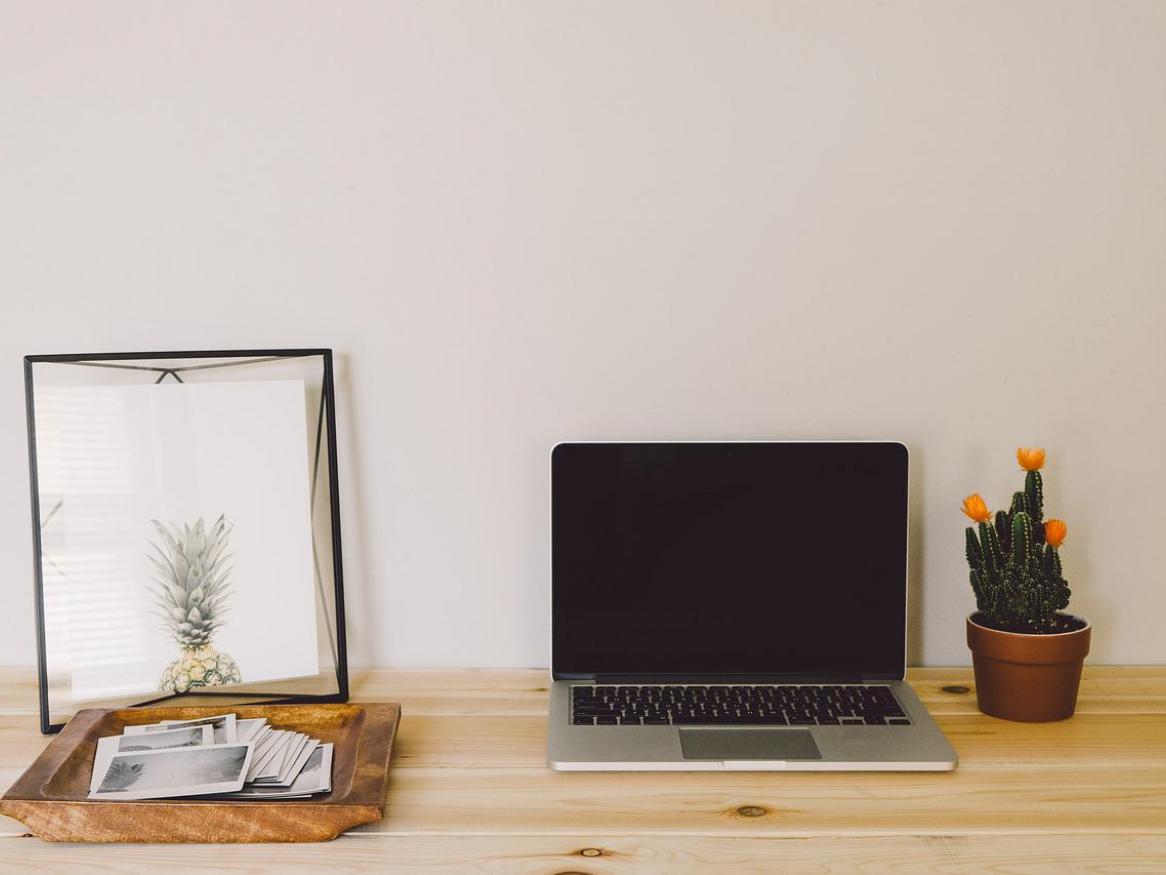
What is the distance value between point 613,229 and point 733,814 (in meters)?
0.66

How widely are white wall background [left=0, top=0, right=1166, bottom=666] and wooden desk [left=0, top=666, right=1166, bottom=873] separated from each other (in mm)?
268

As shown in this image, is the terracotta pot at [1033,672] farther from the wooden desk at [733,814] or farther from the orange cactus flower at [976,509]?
the orange cactus flower at [976,509]

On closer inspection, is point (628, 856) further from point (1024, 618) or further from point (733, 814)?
point (1024, 618)

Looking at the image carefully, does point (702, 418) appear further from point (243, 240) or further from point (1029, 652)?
point (243, 240)

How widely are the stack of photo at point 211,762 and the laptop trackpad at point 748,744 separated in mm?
358

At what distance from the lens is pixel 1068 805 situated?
88 centimetres

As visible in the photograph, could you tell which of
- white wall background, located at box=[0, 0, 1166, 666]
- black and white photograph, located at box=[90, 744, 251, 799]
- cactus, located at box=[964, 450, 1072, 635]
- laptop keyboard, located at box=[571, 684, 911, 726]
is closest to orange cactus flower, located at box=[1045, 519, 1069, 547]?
cactus, located at box=[964, 450, 1072, 635]

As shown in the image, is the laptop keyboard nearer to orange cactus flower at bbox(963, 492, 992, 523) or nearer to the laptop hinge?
the laptop hinge

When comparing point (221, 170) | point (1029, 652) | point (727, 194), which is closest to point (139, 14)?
point (221, 170)

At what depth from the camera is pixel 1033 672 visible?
1.04m

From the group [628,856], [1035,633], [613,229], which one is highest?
[613,229]

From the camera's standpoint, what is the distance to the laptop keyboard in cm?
103

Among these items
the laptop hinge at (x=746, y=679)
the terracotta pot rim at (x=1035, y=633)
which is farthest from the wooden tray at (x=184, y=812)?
the terracotta pot rim at (x=1035, y=633)

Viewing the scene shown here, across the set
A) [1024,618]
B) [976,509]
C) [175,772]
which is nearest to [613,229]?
[976,509]
